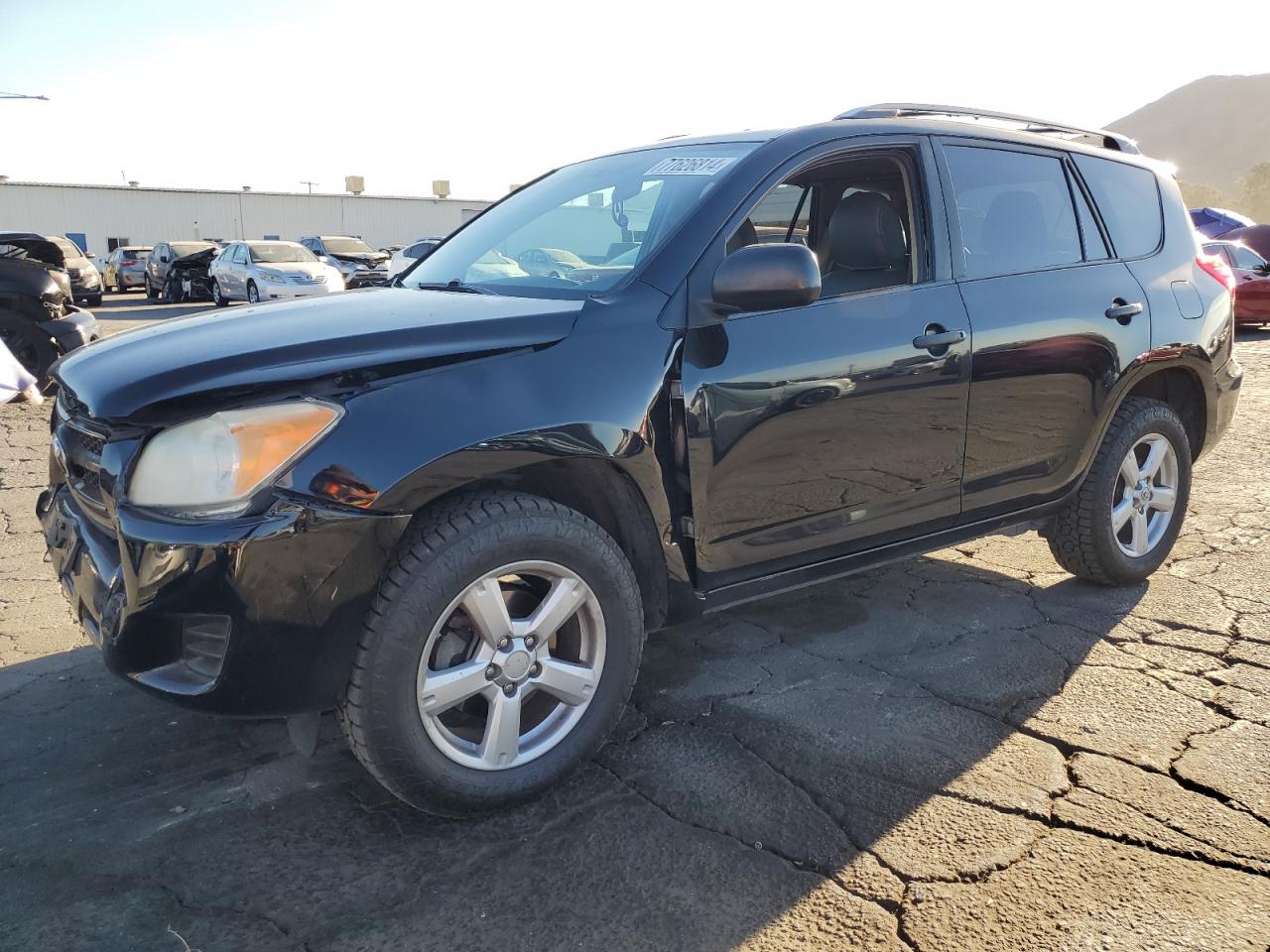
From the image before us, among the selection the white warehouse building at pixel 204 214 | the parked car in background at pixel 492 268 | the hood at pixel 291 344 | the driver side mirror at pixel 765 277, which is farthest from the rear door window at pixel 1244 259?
the white warehouse building at pixel 204 214

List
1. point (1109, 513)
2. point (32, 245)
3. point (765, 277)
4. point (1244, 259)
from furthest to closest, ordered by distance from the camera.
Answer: point (1244, 259), point (32, 245), point (1109, 513), point (765, 277)

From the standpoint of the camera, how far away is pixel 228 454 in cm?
221

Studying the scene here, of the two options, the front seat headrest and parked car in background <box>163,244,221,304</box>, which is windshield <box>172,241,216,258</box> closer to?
parked car in background <box>163,244,221,304</box>

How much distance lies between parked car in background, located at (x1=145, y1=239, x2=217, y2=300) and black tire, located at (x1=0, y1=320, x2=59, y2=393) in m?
17.3

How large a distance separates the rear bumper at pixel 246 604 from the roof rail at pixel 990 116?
2232mm

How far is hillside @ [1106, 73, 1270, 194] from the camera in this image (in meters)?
128

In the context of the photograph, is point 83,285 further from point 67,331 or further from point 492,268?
point 492,268

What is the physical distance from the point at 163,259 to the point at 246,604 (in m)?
26.9

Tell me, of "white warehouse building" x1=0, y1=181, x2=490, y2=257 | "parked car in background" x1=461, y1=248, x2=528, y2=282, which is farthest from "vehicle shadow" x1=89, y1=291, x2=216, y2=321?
"parked car in background" x1=461, y1=248, x2=528, y2=282

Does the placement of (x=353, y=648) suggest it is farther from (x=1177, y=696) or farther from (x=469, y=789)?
(x=1177, y=696)

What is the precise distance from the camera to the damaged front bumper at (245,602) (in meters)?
2.17

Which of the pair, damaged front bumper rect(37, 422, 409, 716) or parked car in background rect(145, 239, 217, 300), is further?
parked car in background rect(145, 239, 217, 300)

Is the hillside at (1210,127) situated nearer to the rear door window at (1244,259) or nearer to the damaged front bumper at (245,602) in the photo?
the rear door window at (1244,259)

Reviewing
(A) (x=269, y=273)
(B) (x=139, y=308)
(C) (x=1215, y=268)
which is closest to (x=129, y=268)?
(B) (x=139, y=308)
